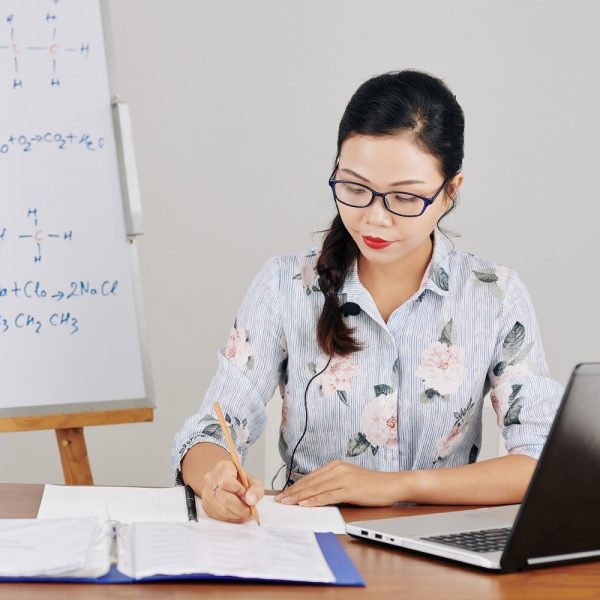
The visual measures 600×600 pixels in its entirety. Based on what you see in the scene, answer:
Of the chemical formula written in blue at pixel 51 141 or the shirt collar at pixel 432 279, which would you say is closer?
the shirt collar at pixel 432 279

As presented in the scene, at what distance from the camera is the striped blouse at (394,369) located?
5.59 feet

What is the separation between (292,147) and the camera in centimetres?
271

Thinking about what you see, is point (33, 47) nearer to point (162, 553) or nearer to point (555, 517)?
point (162, 553)

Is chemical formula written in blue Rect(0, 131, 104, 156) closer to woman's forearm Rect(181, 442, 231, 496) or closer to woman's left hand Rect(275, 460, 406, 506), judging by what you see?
woman's forearm Rect(181, 442, 231, 496)

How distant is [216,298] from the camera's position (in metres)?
2.73

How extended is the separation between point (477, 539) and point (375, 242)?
56cm

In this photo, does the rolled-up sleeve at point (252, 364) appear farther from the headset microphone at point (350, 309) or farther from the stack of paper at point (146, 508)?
the stack of paper at point (146, 508)

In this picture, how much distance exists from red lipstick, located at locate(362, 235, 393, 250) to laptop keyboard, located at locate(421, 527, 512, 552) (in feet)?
1.71

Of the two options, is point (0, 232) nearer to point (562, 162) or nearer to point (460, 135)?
point (460, 135)

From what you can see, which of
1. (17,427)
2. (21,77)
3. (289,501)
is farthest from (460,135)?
(17,427)

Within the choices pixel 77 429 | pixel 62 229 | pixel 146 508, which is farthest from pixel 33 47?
pixel 146 508

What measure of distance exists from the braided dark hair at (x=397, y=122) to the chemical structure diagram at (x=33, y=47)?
2.01ft

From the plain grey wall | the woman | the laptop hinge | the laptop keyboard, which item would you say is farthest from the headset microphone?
the plain grey wall

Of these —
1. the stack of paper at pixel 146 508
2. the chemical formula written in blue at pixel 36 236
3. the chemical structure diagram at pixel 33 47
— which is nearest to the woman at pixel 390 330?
the stack of paper at pixel 146 508
